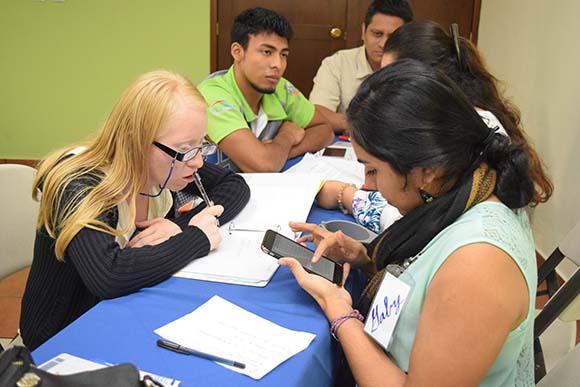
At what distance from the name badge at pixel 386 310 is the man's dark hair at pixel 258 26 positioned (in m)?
1.55

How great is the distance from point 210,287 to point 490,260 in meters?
0.57

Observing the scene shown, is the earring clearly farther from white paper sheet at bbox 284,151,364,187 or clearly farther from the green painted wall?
the green painted wall

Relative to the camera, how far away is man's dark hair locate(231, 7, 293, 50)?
2.28 meters

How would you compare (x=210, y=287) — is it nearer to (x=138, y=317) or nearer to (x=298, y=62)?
(x=138, y=317)

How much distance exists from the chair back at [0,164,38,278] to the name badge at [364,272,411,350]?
39.7 inches

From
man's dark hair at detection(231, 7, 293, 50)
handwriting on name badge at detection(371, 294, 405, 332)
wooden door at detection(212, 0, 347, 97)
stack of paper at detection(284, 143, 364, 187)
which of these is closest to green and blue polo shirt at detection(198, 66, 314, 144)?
man's dark hair at detection(231, 7, 293, 50)

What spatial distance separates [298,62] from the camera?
14.1ft

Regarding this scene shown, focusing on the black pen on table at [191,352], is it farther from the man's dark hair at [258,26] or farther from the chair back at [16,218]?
the man's dark hair at [258,26]

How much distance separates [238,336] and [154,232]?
428 millimetres

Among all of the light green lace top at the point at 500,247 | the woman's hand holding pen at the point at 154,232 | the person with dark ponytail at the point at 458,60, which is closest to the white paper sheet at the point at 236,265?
the woman's hand holding pen at the point at 154,232

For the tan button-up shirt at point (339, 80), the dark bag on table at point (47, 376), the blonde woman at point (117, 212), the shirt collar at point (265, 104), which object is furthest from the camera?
the tan button-up shirt at point (339, 80)

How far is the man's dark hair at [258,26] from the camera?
7.48 ft

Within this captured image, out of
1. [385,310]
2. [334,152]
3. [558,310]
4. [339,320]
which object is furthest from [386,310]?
[334,152]

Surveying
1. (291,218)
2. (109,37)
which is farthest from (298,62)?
(291,218)
